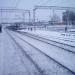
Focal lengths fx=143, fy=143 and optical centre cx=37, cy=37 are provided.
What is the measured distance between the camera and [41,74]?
18.9 feet

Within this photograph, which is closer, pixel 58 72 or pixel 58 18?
pixel 58 72

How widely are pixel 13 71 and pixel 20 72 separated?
407mm

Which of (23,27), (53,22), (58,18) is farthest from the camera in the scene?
(23,27)

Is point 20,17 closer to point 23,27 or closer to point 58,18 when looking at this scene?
point 58,18

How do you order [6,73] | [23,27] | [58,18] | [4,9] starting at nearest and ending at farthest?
[6,73], [4,9], [58,18], [23,27]

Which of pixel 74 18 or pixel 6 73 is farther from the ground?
pixel 74 18

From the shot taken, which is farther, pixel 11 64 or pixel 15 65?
pixel 11 64

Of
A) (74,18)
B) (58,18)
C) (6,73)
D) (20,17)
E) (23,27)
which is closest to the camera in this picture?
(6,73)

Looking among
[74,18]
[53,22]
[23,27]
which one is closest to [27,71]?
[74,18]

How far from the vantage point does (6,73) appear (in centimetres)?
614

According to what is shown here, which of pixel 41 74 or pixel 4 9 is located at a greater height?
pixel 4 9

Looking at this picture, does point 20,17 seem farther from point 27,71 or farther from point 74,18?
point 27,71

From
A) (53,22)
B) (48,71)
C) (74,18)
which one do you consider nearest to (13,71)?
(48,71)

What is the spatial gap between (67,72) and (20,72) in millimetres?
2019
